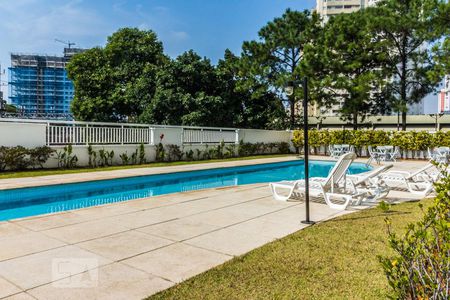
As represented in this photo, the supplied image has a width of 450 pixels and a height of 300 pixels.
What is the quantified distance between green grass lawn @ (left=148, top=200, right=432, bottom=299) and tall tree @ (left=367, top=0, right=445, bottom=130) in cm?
1974

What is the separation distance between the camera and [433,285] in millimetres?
1916

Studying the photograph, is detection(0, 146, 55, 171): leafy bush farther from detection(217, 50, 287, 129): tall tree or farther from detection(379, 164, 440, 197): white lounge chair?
detection(217, 50, 287, 129): tall tree

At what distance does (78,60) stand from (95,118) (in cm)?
548

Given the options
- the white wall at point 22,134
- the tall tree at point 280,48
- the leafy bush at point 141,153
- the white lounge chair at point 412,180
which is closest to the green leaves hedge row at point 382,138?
the tall tree at point 280,48

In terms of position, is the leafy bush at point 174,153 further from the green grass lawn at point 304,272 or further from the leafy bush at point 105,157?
the green grass lawn at point 304,272

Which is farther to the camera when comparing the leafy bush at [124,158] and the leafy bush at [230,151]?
the leafy bush at [230,151]

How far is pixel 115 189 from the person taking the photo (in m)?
9.88

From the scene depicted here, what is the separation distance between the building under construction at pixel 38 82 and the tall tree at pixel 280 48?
107 metres

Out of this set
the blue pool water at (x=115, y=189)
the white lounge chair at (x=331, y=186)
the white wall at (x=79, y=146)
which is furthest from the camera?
the white wall at (x=79, y=146)

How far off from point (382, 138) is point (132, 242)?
61.0 ft

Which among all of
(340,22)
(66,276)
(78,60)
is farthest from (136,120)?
(66,276)

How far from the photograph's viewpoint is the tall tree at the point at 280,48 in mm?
25438

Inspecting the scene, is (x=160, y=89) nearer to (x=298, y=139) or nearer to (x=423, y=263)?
(x=298, y=139)

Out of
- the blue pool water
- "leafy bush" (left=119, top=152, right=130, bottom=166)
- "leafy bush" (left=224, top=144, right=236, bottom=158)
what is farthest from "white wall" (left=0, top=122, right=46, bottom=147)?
"leafy bush" (left=224, top=144, right=236, bottom=158)
